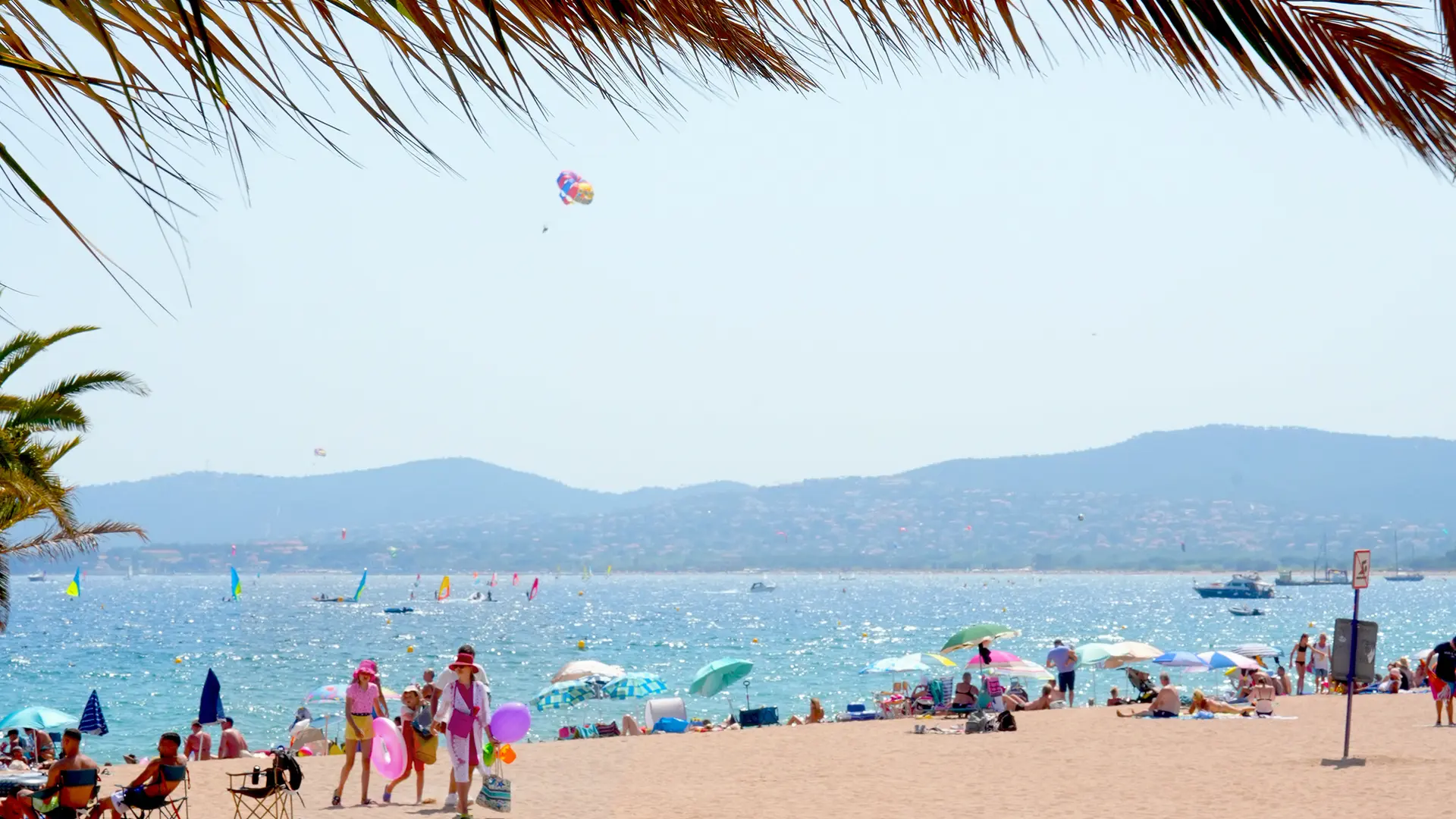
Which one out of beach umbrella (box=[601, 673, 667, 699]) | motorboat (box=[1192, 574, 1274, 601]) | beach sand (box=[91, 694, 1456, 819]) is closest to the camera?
beach sand (box=[91, 694, 1456, 819])

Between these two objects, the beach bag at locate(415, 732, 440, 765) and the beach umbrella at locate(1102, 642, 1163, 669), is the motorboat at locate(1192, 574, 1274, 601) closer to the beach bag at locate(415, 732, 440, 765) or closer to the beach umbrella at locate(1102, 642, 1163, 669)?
the beach umbrella at locate(1102, 642, 1163, 669)

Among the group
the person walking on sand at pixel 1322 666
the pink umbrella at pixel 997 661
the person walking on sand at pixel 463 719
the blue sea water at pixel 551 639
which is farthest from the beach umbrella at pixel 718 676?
the person walking on sand at pixel 463 719

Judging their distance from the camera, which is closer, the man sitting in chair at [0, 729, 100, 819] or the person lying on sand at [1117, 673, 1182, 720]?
the man sitting in chair at [0, 729, 100, 819]

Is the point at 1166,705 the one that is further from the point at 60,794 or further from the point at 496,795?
the point at 60,794

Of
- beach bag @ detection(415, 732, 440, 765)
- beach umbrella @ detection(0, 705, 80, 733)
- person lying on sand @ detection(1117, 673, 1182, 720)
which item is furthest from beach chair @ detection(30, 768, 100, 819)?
beach umbrella @ detection(0, 705, 80, 733)

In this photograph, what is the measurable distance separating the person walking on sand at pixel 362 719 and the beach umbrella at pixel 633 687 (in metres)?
13.0

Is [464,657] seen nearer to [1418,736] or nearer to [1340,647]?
[1340,647]

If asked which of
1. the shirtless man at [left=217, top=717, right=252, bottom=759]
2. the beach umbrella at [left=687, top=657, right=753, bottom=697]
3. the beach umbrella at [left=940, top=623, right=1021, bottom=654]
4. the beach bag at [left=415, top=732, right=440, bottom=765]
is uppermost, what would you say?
the beach umbrella at [left=940, top=623, right=1021, bottom=654]

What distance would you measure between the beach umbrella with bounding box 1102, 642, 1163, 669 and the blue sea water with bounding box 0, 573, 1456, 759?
10890 mm

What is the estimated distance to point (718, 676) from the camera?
24875mm

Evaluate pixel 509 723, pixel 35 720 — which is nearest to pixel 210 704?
pixel 35 720

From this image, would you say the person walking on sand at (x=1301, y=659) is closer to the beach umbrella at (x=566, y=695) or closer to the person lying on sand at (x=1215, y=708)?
the person lying on sand at (x=1215, y=708)

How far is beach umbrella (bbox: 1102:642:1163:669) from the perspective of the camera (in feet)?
85.0

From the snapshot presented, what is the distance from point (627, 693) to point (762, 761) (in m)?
10.7
